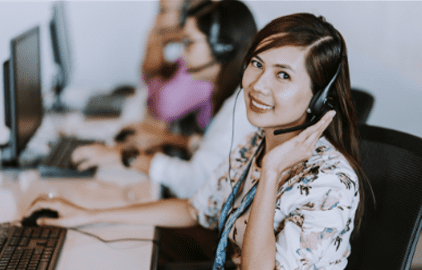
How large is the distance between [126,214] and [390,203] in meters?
0.70

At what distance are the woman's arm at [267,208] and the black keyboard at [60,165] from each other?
801 mm

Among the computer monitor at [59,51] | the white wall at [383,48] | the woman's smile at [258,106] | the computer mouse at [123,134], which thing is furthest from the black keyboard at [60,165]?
the white wall at [383,48]

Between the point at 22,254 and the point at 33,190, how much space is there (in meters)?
0.44

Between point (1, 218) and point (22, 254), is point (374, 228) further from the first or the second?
point (1, 218)

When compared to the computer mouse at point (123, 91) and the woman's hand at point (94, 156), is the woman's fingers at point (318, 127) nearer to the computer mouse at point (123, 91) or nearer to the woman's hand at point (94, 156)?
the woman's hand at point (94, 156)

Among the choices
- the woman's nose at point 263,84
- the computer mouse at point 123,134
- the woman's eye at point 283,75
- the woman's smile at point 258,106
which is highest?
the woman's eye at point 283,75

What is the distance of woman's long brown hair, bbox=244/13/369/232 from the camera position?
0.80m

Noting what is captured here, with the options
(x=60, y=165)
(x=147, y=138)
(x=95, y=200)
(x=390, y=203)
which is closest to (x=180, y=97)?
(x=147, y=138)

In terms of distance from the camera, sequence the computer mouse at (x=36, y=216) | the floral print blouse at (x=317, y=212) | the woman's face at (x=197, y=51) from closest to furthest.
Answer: the floral print blouse at (x=317, y=212)
the computer mouse at (x=36, y=216)
the woman's face at (x=197, y=51)

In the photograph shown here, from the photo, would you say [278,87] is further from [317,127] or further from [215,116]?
[215,116]

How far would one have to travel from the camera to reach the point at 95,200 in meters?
1.20

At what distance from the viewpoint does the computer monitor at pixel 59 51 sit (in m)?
1.86

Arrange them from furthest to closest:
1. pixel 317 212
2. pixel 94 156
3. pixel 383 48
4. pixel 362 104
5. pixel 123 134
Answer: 1. pixel 123 134
2. pixel 383 48
3. pixel 94 156
4. pixel 362 104
5. pixel 317 212

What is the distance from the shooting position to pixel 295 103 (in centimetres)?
83
